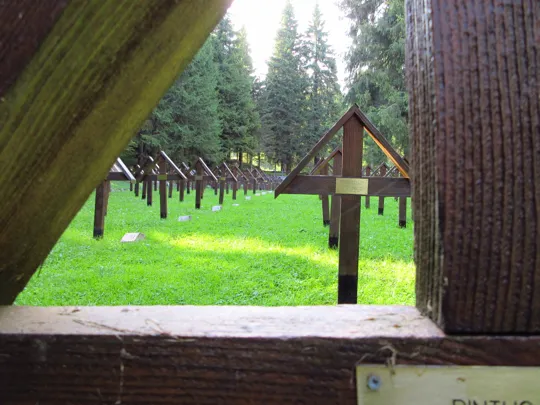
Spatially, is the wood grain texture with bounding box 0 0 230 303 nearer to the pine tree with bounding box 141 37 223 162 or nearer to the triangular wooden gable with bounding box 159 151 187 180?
the triangular wooden gable with bounding box 159 151 187 180

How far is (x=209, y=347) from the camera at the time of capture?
2.00 feet

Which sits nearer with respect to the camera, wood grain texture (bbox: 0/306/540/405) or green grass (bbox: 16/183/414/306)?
wood grain texture (bbox: 0/306/540/405)

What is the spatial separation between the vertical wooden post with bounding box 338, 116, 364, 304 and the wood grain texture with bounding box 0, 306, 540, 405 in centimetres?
292

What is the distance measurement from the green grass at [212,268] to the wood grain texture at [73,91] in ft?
10.3

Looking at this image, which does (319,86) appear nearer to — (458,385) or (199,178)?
(199,178)

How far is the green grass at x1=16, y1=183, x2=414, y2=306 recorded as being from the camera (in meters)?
4.09

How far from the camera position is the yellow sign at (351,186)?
13.2 feet

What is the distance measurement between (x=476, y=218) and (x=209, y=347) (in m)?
0.37

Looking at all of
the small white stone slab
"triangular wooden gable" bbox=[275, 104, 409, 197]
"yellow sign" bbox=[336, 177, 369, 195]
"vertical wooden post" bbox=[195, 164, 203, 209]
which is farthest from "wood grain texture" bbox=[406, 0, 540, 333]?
"vertical wooden post" bbox=[195, 164, 203, 209]

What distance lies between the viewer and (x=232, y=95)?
46844 mm

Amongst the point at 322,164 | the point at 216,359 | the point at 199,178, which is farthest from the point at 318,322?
the point at 199,178

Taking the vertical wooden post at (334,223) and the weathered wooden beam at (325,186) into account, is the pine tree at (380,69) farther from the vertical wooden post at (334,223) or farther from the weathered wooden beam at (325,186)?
the weathered wooden beam at (325,186)

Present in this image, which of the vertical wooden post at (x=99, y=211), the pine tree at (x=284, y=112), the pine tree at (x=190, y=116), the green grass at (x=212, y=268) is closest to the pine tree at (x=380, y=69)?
the green grass at (x=212, y=268)

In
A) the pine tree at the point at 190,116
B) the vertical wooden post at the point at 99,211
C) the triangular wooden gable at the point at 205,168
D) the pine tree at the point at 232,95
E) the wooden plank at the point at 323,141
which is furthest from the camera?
the pine tree at the point at 232,95
